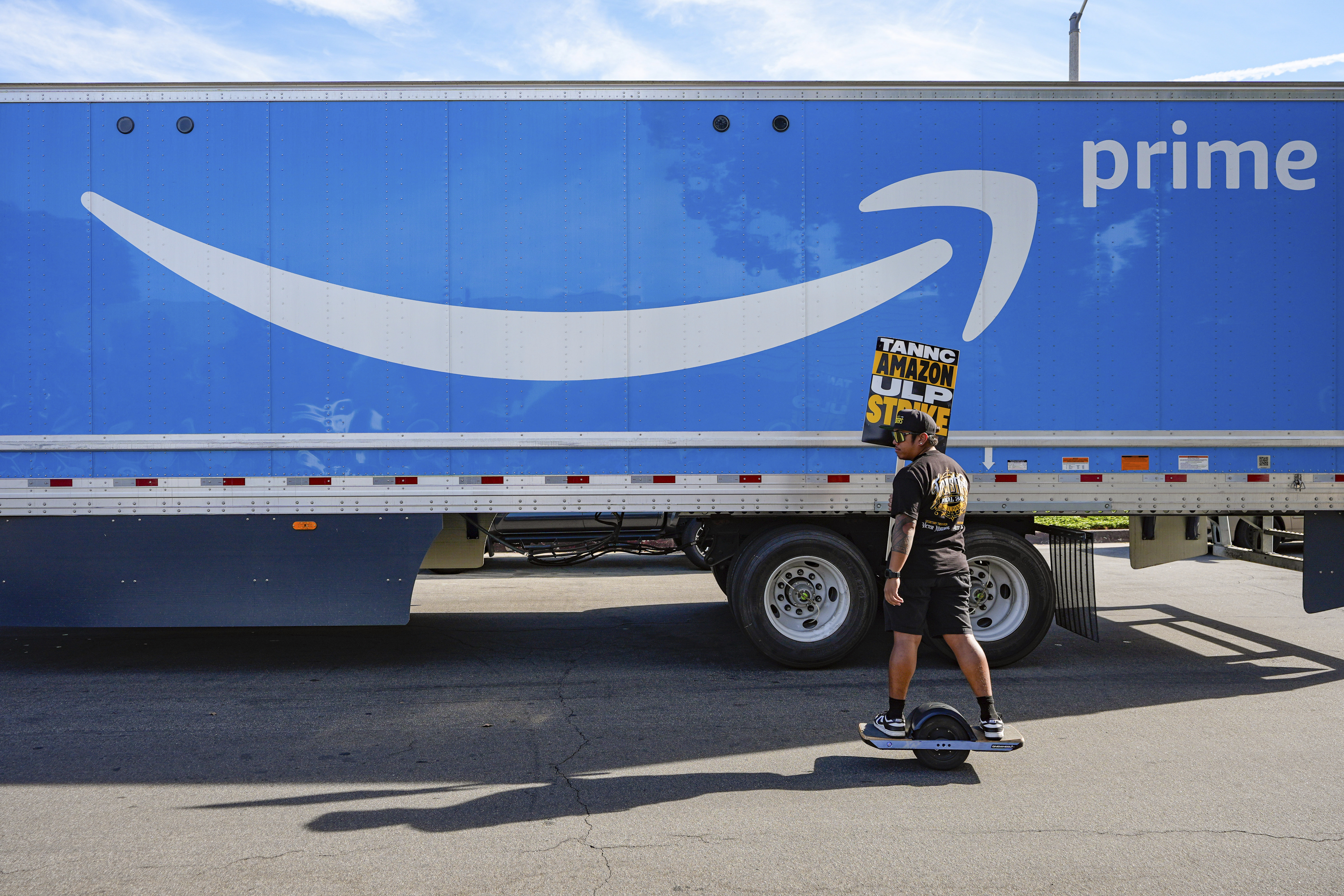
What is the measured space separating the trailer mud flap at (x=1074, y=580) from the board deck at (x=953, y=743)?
2.31 metres

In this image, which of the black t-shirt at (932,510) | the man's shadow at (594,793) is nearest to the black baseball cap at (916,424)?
the black t-shirt at (932,510)

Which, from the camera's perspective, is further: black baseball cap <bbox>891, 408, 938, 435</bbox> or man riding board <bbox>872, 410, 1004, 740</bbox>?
black baseball cap <bbox>891, 408, 938, 435</bbox>

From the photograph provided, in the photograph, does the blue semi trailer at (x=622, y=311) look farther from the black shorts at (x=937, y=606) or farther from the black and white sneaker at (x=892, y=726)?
the black and white sneaker at (x=892, y=726)

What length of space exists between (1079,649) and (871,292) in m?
3.54

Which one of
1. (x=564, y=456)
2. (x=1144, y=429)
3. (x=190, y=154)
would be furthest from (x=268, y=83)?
(x=1144, y=429)

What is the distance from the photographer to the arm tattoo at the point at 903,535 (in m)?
4.30

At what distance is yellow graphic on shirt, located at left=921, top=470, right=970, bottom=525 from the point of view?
4.39 meters

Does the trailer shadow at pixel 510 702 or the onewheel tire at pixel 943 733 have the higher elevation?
the onewheel tire at pixel 943 733

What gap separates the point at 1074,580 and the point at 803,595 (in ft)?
7.00

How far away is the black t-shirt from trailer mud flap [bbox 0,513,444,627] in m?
3.42

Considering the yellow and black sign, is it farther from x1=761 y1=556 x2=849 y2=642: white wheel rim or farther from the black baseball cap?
the black baseball cap

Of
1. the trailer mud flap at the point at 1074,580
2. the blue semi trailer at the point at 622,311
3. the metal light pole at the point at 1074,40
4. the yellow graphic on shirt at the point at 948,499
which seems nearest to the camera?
the yellow graphic on shirt at the point at 948,499

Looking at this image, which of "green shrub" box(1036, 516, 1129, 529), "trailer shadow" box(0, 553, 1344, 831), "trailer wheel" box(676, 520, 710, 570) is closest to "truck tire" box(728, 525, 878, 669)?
"trailer shadow" box(0, 553, 1344, 831)

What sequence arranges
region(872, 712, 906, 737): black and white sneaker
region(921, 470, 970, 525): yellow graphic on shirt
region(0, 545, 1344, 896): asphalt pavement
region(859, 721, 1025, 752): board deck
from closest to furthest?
region(0, 545, 1344, 896): asphalt pavement < region(859, 721, 1025, 752): board deck < region(872, 712, 906, 737): black and white sneaker < region(921, 470, 970, 525): yellow graphic on shirt
